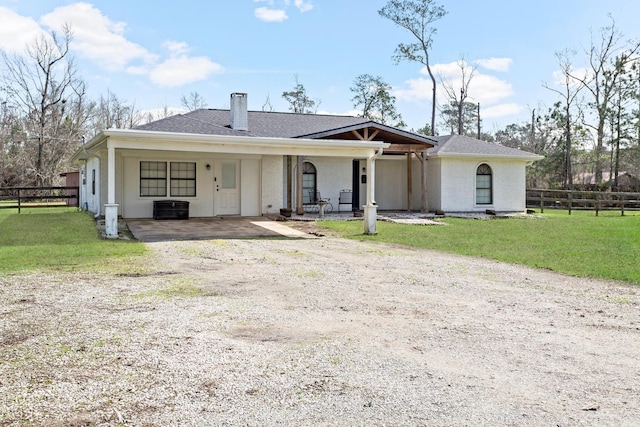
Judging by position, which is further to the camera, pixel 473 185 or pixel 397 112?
pixel 397 112

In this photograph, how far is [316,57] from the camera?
35781mm

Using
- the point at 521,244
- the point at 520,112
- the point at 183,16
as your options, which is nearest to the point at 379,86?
the point at 520,112

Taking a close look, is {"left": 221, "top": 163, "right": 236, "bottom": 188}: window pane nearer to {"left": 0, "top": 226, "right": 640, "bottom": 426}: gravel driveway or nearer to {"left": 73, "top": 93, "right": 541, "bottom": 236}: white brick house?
{"left": 73, "top": 93, "right": 541, "bottom": 236}: white brick house

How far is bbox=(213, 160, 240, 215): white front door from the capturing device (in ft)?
57.6

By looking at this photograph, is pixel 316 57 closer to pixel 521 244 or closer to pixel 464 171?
pixel 464 171

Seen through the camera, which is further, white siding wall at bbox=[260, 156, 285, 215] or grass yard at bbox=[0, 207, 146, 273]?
white siding wall at bbox=[260, 156, 285, 215]

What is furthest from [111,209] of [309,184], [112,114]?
[112,114]

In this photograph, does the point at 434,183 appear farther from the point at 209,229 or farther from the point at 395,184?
the point at 209,229

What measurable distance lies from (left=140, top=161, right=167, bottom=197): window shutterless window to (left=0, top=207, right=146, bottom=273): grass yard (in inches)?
137

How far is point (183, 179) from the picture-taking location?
17031 mm

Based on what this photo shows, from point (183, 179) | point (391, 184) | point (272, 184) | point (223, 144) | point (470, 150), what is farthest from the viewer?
point (391, 184)

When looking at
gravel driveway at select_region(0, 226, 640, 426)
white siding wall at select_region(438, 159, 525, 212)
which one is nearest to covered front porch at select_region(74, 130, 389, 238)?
gravel driveway at select_region(0, 226, 640, 426)

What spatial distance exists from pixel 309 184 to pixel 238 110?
3734 millimetres

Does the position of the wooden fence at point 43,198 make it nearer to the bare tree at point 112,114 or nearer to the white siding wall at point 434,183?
the bare tree at point 112,114
